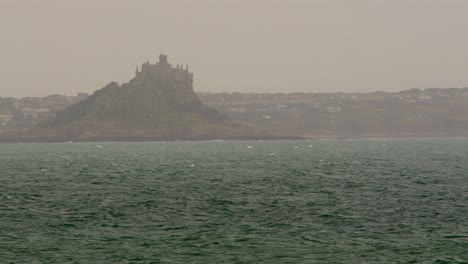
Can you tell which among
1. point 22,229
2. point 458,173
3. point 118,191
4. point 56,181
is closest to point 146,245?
point 22,229

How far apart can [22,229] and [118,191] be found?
27.6 m

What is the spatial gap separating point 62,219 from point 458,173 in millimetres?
64077

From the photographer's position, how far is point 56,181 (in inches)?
3516

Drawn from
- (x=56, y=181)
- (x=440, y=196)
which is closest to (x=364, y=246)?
(x=440, y=196)

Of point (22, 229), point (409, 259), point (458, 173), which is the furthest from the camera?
point (458, 173)

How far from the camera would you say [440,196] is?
6625 centimetres

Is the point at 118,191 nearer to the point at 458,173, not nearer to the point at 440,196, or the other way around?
the point at 440,196

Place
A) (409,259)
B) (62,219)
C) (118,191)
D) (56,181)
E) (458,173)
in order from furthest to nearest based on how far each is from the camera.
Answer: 1. (458,173)
2. (56,181)
3. (118,191)
4. (62,219)
5. (409,259)

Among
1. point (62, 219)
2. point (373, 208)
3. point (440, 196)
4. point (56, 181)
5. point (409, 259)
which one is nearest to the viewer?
point (409, 259)

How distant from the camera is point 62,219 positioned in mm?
51594

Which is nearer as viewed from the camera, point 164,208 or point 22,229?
point 22,229

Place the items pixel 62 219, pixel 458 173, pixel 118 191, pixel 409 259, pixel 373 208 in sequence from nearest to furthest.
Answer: pixel 409 259 < pixel 62 219 < pixel 373 208 < pixel 118 191 < pixel 458 173

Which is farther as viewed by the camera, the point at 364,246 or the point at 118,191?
the point at 118,191

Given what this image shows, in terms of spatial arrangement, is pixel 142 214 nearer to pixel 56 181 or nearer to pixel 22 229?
pixel 22 229
